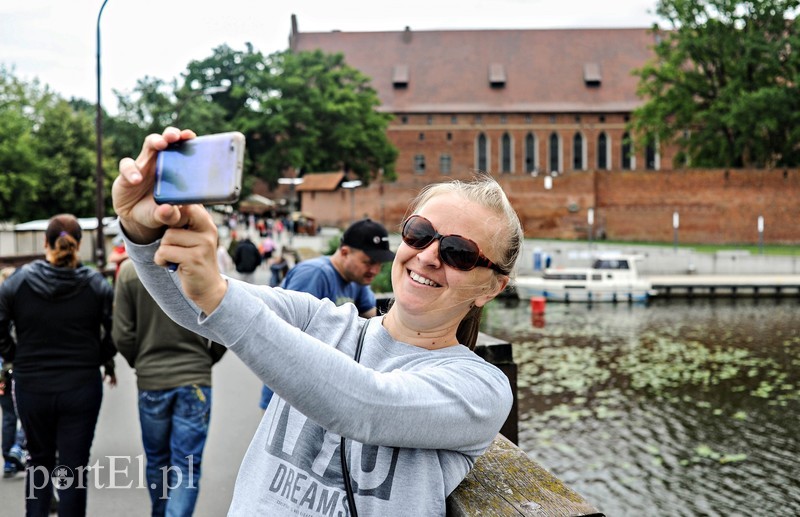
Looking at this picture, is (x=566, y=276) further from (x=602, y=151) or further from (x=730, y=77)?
(x=602, y=151)

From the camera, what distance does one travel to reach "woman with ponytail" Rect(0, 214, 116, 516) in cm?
404

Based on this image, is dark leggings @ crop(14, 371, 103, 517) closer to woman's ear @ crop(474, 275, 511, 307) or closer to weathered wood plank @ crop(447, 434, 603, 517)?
weathered wood plank @ crop(447, 434, 603, 517)

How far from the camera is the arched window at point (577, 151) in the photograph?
205ft

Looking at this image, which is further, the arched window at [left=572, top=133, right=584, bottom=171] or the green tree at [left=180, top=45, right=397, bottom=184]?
the arched window at [left=572, top=133, right=584, bottom=171]

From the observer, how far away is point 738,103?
3944cm

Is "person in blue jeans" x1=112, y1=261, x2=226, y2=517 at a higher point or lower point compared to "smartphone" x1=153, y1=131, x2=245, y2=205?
lower

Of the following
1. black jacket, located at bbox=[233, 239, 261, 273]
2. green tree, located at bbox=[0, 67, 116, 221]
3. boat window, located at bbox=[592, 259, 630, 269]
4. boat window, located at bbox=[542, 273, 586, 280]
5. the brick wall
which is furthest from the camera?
the brick wall

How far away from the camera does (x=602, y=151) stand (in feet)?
206

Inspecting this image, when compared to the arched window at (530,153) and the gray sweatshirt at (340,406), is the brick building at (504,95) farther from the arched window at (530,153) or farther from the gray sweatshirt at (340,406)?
the gray sweatshirt at (340,406)

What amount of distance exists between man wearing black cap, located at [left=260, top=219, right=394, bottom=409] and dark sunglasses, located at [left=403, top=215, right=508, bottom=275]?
2.80m

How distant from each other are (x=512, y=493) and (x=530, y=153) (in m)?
62.5

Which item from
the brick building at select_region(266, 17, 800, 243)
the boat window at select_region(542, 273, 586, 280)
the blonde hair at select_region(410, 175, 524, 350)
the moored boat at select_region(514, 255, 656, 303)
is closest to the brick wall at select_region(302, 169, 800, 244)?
the brick building at select_region(266, 17, 800, 243)

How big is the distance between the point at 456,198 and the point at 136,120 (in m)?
50.7

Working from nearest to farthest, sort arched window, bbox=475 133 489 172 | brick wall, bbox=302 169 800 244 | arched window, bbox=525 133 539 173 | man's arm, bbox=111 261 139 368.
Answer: man's arm, bbox=111 261 139 368 → brick wall, bbox=302 169 800 244 → arched window, bbox=525 133 539 173 → arched window, bbox=475 133 489 172
